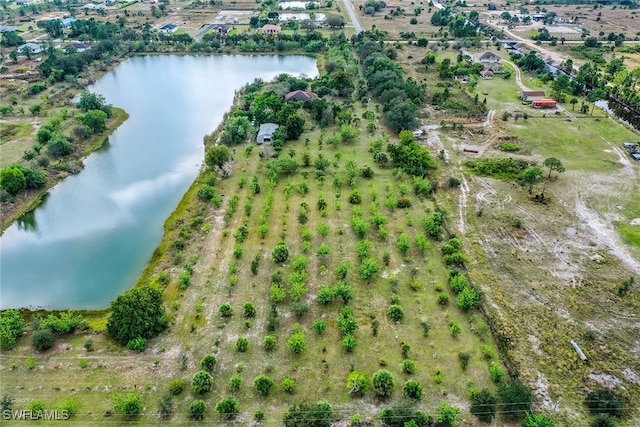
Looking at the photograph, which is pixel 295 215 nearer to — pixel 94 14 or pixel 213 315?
pixel 213 315

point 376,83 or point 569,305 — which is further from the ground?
point 376,83

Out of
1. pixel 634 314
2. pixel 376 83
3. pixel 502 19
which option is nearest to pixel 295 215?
pixel 634 314

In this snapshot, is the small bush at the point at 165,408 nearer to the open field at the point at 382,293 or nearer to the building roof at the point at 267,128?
the open field at the point at 382,293

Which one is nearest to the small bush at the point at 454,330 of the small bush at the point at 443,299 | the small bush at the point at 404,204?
the small bush at the point at 443,299

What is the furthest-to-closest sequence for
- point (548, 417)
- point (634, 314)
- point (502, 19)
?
point (502, 19)
point (634, 314)
point (548, 417)

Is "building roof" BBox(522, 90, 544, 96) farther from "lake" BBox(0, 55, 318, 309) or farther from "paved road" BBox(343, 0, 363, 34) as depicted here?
"paved road" BBox(343, 0, 363, 34)
